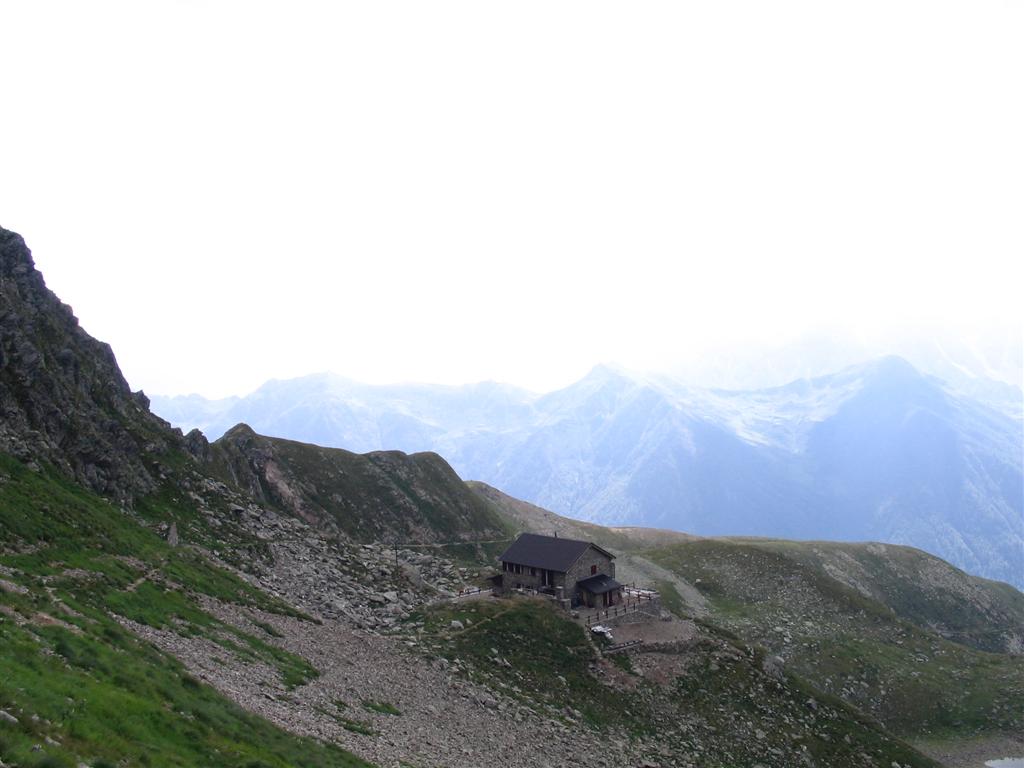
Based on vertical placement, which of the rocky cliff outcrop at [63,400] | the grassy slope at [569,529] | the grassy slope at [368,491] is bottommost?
the grassy slope at [569,529]

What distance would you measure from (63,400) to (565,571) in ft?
163

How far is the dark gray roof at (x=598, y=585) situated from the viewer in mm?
68881

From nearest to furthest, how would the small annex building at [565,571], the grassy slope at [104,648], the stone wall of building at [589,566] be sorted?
the grassy slope at [104,648] → the small annex building at [565,571] → the stone wall of building at [589,566]

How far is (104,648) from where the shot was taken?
28.0 metres

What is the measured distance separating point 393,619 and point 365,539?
47208 mm

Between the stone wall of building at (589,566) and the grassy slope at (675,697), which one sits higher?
the stone wall of building at (589,566)

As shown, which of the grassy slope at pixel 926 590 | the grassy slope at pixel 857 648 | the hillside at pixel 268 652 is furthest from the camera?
the grassy slope at pixel 926 590

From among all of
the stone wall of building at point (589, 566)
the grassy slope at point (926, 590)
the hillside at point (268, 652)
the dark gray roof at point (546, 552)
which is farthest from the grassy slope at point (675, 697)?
the grassy slope at point (926, 590)

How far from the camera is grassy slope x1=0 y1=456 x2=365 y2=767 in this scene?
65.4 feet

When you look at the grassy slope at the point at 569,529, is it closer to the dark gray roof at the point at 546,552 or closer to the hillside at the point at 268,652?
the hillside at the point at 268,652

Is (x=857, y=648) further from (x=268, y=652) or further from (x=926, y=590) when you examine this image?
(x=268, y=652)

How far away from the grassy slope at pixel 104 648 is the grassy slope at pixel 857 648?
2790 inches

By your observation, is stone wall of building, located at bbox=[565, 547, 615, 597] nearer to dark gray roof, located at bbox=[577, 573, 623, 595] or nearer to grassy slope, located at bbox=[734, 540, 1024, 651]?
dark gray roof, located at bbox=[577, 573, 623, 595]

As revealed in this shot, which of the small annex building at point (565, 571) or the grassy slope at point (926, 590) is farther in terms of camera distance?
the grassy slope at point (926, 590)
